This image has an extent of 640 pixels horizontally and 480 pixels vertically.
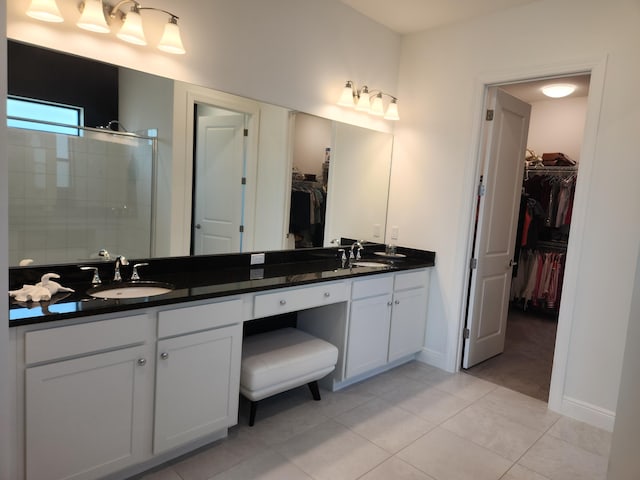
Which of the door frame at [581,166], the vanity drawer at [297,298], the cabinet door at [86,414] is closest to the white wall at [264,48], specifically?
the door frame at [581,166]

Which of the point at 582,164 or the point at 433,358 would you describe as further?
the point at 433,358

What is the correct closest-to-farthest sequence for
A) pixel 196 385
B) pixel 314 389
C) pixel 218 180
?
pixel 196 385 < pixel 218 180 < pixel 314 389

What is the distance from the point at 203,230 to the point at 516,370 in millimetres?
2797

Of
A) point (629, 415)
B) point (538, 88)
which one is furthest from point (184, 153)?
point (538, 88)

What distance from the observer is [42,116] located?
6.37 feet

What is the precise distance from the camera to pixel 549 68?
Result: 284cm

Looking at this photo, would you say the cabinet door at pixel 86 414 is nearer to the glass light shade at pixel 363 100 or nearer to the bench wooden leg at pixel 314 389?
the bench wooden leg at pixel 314 389

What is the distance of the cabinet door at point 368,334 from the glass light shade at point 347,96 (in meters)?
1.49

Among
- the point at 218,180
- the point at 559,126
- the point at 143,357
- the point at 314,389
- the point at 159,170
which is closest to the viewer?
the point at 143,357

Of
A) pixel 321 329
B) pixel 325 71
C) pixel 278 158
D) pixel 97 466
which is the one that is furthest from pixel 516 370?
pixel 97 466

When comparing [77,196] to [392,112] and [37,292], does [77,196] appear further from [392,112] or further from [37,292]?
[392,112]

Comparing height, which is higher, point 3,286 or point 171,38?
point 171,38

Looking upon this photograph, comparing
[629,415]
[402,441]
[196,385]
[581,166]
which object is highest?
[581,166]

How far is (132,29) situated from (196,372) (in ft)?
5.54
